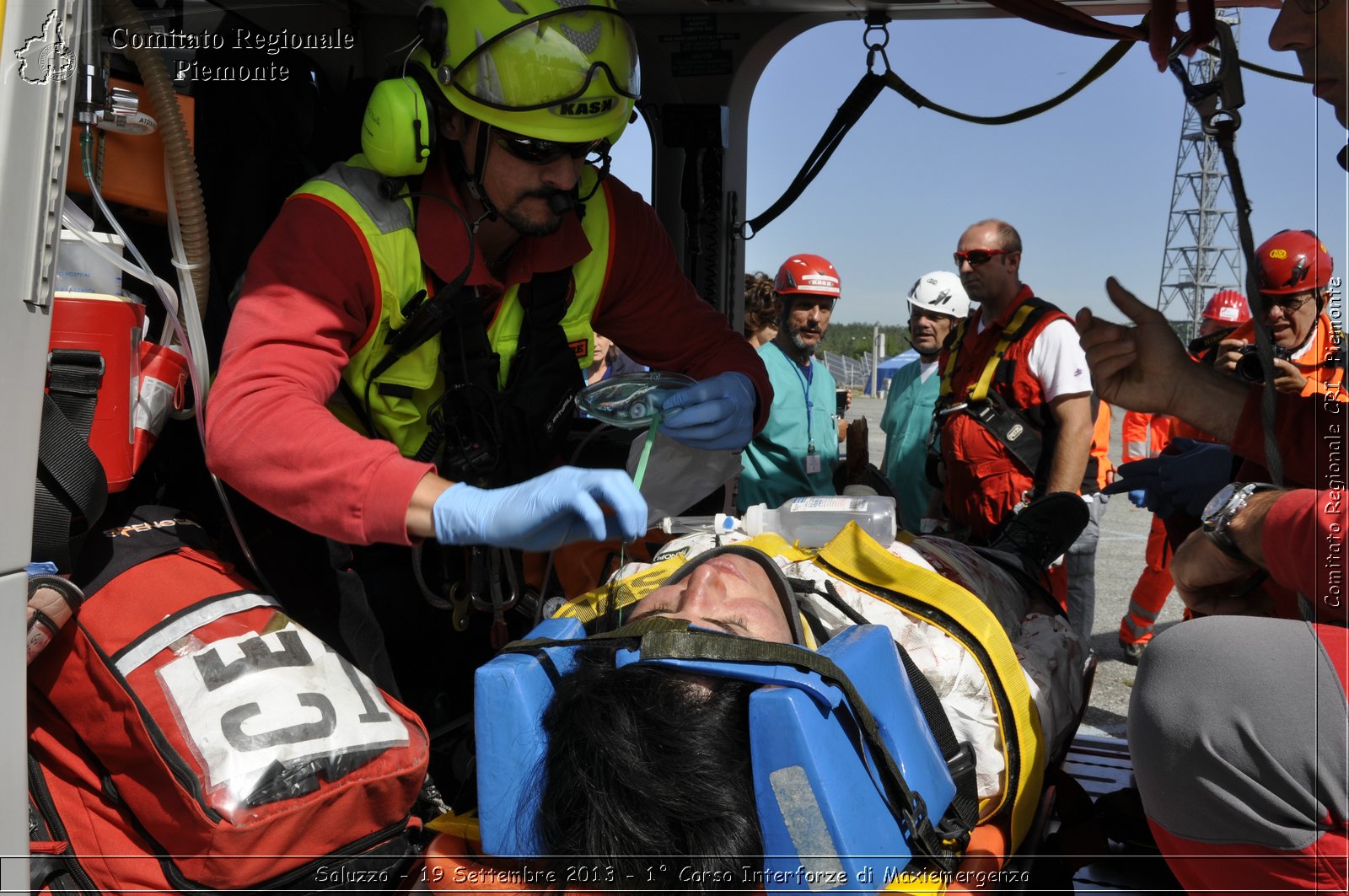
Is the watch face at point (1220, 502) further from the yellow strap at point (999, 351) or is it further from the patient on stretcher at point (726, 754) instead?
the yellow strap at point (999, 351)

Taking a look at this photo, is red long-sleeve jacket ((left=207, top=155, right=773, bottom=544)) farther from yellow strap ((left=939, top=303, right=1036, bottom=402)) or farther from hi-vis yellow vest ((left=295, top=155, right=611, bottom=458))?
yellow strap ((left=939, top=303, right=1036, bottom=402))

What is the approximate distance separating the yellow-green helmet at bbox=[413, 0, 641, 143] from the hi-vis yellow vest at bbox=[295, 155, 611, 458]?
30 centimetres

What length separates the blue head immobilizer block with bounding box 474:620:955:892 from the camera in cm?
152

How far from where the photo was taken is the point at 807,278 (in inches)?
218

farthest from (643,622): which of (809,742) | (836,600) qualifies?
(836,600)

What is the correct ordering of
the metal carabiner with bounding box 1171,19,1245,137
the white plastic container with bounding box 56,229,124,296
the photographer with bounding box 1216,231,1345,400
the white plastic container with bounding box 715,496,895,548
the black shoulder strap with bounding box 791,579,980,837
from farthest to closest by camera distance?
the photographer with bounding box 1216,231,1345,400, the white plastic container with bounding box 715,496,895,548, the metal carabiner with bounding box 1171,19,1245,137, the black shoulder strap with bounding box 791,579,980,837, the white plastic container with bounding box 56,229,124,296

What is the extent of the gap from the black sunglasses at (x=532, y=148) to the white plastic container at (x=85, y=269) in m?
0.86

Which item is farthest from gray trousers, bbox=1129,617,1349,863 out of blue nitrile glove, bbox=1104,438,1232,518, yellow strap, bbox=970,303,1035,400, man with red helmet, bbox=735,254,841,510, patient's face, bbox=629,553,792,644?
man with red helmet, bbox=735,254,841,510

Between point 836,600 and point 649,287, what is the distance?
107 centimetres

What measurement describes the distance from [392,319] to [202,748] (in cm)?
102

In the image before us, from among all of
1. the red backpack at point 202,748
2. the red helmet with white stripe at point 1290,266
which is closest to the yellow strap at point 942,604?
the red backpack at point 202,748

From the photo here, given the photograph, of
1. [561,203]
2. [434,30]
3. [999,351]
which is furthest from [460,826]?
[999,351]

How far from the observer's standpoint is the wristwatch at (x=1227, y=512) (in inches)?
73.7

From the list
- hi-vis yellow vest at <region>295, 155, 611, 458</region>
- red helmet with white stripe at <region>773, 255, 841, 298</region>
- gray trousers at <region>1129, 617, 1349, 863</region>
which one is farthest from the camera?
red helmet with white stripe at <region>773, 255, 841, 298</region>
